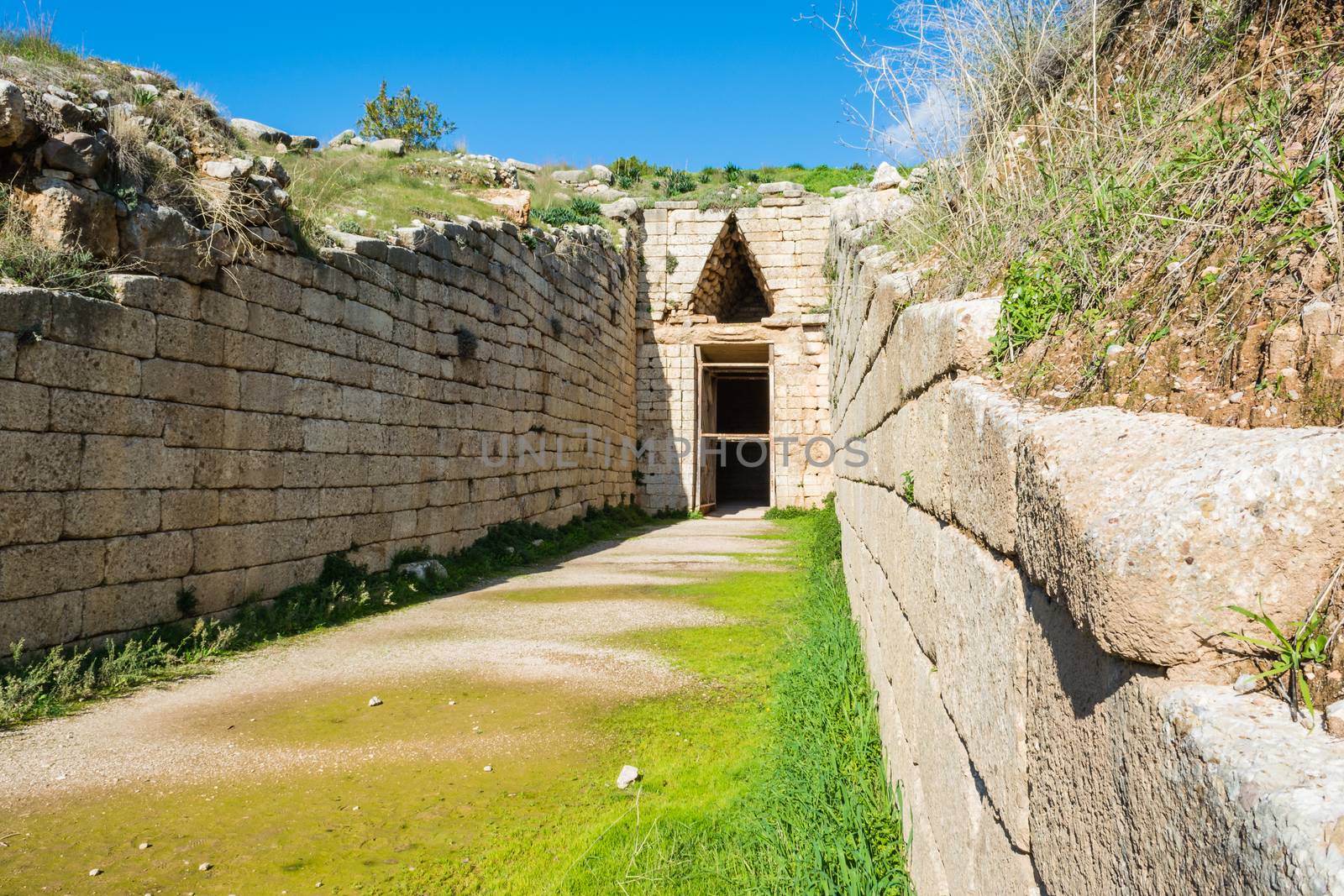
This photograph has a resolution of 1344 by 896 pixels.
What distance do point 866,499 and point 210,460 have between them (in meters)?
4.45

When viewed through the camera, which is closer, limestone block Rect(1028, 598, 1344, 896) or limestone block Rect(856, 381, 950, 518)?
limestone block Rect(1028, 598, 1344, 896)

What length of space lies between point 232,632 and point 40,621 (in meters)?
1.14

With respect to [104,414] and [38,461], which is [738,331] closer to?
[104,414]

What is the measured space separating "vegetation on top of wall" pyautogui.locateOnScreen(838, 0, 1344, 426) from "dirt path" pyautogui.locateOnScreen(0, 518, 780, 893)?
2.89 m

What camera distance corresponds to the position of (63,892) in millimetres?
2777

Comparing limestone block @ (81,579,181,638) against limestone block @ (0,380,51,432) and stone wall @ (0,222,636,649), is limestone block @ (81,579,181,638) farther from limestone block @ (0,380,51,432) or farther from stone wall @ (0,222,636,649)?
limestone block @ (0,380,51,432)

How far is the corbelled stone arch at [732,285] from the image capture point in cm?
1691

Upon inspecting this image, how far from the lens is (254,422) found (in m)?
6.43

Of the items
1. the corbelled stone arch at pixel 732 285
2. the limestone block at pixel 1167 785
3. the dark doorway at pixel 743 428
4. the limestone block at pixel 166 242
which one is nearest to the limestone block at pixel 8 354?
the limestone block at pixel 166 242

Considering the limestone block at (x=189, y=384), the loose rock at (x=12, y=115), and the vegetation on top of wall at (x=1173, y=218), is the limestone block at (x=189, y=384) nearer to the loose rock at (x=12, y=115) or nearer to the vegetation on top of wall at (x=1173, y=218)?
the loose rock at (x=12, y=115)

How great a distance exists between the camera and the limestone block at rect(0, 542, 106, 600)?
4.69m

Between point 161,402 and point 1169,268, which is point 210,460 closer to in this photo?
point 161,402

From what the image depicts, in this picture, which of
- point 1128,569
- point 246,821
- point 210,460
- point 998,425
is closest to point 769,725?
point 246,821

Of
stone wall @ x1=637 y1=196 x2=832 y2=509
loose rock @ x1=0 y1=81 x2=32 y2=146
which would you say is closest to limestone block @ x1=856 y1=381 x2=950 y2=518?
loose rock @ x1=0 y1=81 x2=32 y2=146
